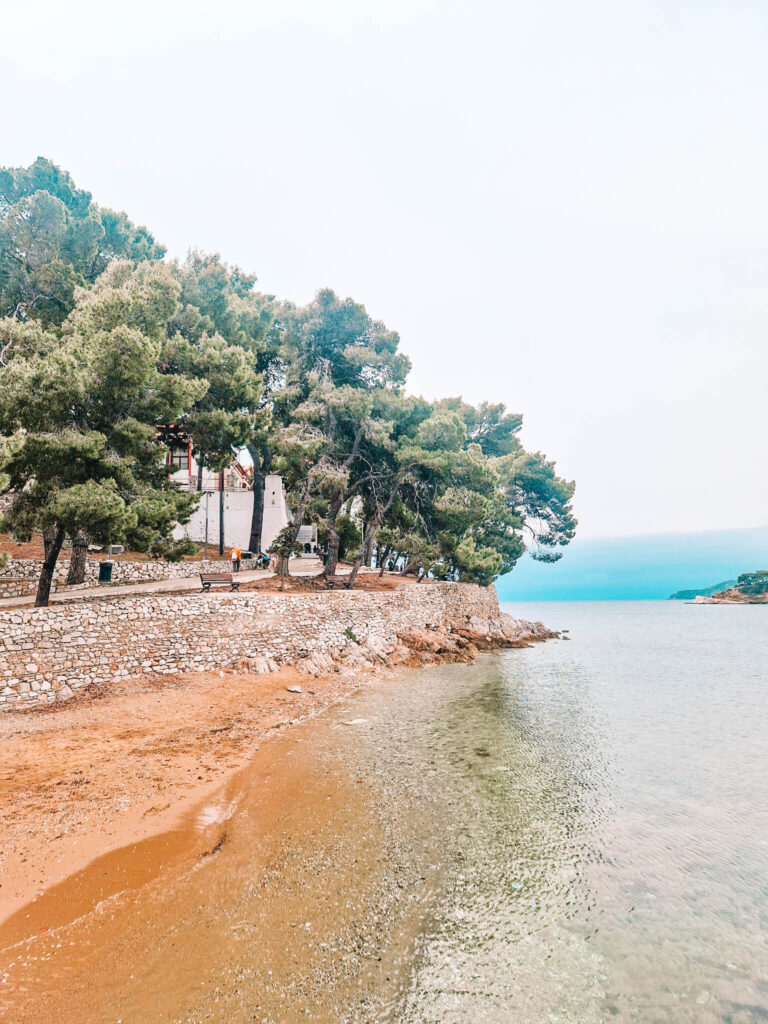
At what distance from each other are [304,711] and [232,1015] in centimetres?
1000

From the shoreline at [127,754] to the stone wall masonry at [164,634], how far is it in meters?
0.65

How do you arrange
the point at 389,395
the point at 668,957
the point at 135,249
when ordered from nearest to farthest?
the point at 668,957 < the point at 389,395 < the point at 135,249

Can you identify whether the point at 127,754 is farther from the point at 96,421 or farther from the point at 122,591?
the point at 122,591

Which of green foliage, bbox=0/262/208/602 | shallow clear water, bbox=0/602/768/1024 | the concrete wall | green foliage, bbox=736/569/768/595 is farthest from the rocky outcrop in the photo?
green foliage, bbox=736/569/768/595

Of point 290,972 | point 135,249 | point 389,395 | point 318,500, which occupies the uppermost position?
point 135,249

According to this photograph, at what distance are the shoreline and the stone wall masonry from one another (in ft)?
2.12

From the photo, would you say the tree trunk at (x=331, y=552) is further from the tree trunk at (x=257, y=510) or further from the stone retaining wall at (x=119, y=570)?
the tree trunk at (x=257, y=510)

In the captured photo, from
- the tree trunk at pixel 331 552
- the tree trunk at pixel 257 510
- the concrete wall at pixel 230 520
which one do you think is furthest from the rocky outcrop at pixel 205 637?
the concrete wall at pixel 230 520

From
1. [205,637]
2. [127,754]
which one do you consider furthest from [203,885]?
[205,637]

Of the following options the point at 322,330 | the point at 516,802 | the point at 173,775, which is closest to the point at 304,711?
the point at 173,775

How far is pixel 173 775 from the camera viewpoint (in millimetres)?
8914

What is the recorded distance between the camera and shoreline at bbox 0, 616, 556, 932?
648 centimetres

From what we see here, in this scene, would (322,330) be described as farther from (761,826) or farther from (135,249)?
(761,826)

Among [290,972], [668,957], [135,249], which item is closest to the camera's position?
[290,972]
